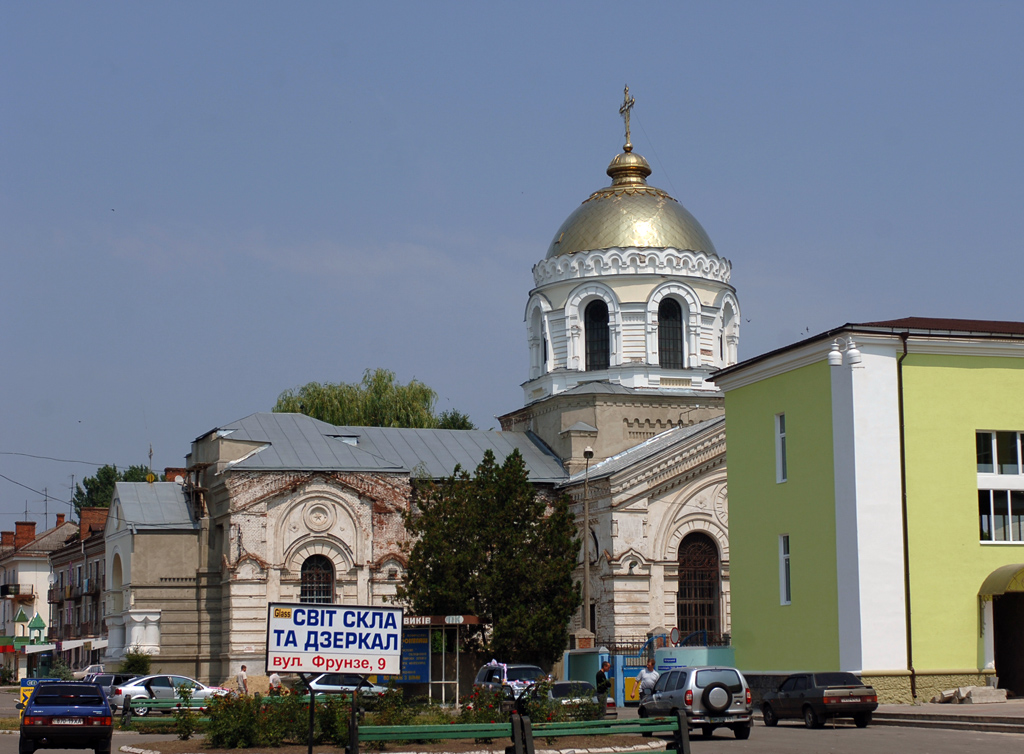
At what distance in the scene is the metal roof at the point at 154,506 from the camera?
47031mm

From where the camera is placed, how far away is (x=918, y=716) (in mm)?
25469

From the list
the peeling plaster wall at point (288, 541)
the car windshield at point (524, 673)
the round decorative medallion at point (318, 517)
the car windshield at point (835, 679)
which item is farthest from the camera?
the round decorative medallion at point (318, 517)

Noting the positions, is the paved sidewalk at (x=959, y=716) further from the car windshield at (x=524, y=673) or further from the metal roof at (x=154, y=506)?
the metal roof at (x=154, y=506)

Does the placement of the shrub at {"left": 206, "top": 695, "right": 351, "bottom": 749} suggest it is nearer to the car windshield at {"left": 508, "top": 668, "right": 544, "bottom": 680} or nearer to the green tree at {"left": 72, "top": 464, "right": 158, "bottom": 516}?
the car windshield at {"left": 508, "top": 668, "right": 544, "bottom": 680}

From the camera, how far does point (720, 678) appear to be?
24.7 meters

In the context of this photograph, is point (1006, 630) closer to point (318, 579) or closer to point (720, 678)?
point (720, 678)

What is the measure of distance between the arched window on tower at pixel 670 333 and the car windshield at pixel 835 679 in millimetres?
25728

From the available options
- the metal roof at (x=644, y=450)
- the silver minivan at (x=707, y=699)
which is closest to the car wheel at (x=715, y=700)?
the silver minivan at (x=707, y=699)

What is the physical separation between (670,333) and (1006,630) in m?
23.1

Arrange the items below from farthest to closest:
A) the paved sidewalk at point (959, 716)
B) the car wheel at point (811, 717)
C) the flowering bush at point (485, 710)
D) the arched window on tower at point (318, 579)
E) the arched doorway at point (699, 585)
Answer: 1. the arched doorway at point (699, 585)
2. the arched window on tower at point (318, 579)
3. the car wheel at point (811, 717)
4. the paved sidewalk at point (959, 716)
5. the flowering bush at point (485, 710)

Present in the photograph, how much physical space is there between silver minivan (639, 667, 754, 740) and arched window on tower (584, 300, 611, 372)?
2566cm

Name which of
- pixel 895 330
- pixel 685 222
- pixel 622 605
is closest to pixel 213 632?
pixel 622 605

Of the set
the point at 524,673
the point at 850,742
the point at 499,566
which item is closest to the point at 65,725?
the point at 850,742

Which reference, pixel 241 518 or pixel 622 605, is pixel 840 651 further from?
pixel 241 518
